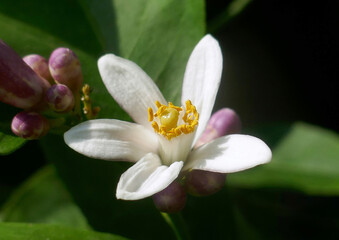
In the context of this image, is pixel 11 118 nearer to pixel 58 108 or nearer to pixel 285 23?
pixel 58 108

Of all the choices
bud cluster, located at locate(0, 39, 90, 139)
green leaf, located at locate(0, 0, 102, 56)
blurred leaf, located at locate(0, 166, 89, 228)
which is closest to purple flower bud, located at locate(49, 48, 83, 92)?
bud cluster, located at locate(0, 39, 90, 139)

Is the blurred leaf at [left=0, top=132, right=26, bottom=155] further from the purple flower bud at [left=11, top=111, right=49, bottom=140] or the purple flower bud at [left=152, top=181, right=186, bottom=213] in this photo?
the purple flower bud at [left=152, top=181, right=186, bottom=213]

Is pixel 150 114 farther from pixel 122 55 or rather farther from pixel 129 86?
pixel 122 55

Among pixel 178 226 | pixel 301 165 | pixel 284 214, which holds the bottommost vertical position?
pixel 284 214

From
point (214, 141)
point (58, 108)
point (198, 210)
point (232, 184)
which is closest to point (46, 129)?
point (58, 108)

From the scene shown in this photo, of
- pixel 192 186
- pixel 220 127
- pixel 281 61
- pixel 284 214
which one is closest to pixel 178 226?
pixel 192 186
